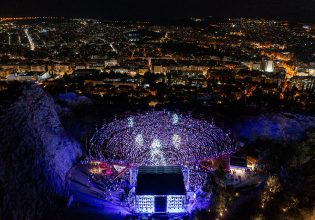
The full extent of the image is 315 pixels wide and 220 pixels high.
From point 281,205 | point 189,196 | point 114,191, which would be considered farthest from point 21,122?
point 281,205

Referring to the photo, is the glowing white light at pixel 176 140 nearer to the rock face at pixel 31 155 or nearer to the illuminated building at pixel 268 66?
the rock face at pixel 31 155

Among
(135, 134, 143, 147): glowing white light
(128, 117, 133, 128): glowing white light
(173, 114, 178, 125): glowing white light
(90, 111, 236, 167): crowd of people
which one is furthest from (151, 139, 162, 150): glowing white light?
(173, 114, 178, 125): glowing white light

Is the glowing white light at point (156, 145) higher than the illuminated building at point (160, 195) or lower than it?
higher

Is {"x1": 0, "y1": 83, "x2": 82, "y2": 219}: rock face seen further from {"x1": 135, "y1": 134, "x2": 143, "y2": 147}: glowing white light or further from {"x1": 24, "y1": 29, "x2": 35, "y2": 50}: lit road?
{"x1": 24, "y1": 29, "x2": 35, "y2": 50}: lit road

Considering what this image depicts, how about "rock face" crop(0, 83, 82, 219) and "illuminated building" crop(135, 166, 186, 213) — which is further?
"illuminated building" crop(135, 166, 186, 213)

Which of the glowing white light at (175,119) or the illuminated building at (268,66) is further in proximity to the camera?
the illuminated building at (268,66)

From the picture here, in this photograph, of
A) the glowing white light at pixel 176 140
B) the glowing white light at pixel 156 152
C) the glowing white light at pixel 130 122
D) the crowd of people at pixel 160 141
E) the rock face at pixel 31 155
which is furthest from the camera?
the glowing white light at pixel 130 122

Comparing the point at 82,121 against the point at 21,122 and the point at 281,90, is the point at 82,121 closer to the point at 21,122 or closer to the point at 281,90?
the point at 21,122

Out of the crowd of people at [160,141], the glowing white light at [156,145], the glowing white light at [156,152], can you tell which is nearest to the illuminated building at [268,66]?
the crowd of people at [160,141]

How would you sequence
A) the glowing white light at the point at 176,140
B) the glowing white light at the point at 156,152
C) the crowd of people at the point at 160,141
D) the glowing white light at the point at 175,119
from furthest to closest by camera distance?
the glowing white light at the point at 175,119
the glowing white light at the point at 176,140
the crowd of people at the point at 160,141
the glowing white light at the point at 156,152
